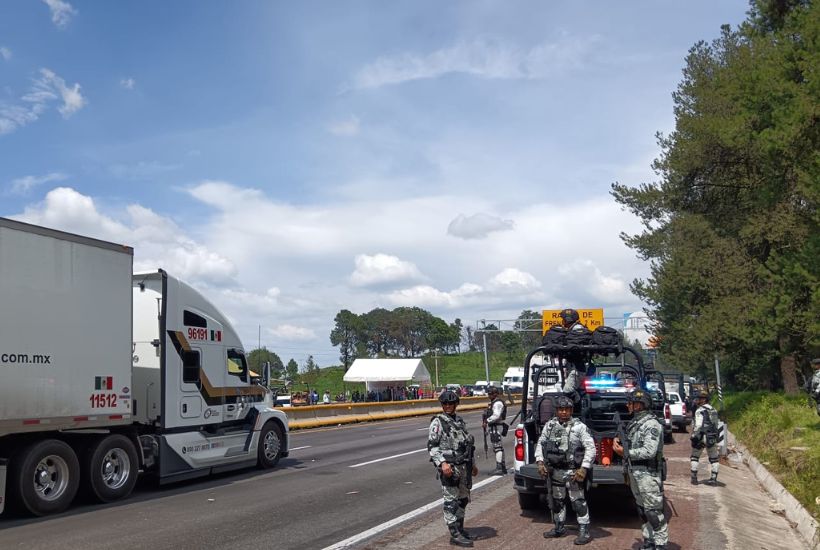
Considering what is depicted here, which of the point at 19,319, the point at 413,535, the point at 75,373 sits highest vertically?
the point at 19,319

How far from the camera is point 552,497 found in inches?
317

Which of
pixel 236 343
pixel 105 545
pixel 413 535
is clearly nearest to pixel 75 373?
pixel 105 545

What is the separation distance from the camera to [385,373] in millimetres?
55844

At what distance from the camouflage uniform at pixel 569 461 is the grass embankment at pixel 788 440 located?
9.95 ft

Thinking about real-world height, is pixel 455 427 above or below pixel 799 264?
below

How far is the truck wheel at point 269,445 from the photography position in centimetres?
1474

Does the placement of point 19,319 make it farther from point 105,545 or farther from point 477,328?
point 477,328

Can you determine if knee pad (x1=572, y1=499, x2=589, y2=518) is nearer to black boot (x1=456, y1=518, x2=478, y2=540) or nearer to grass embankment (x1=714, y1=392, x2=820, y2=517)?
black boot (x1=456, y1=518, x2=478, y2=540)

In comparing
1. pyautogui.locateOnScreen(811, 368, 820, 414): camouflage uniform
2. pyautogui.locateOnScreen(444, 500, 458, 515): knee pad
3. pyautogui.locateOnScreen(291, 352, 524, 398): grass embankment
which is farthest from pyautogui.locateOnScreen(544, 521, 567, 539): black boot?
pyautogui.locateOnScreen(291, 352, 524, 398): grass embankment

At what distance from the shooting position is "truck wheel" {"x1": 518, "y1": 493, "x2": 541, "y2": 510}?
373 inches

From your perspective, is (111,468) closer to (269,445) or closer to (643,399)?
(269,445)

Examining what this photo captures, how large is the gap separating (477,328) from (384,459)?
41.6 m

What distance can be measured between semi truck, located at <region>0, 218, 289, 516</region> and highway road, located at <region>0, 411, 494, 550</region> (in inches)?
20.1

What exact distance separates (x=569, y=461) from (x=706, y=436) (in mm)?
5088
